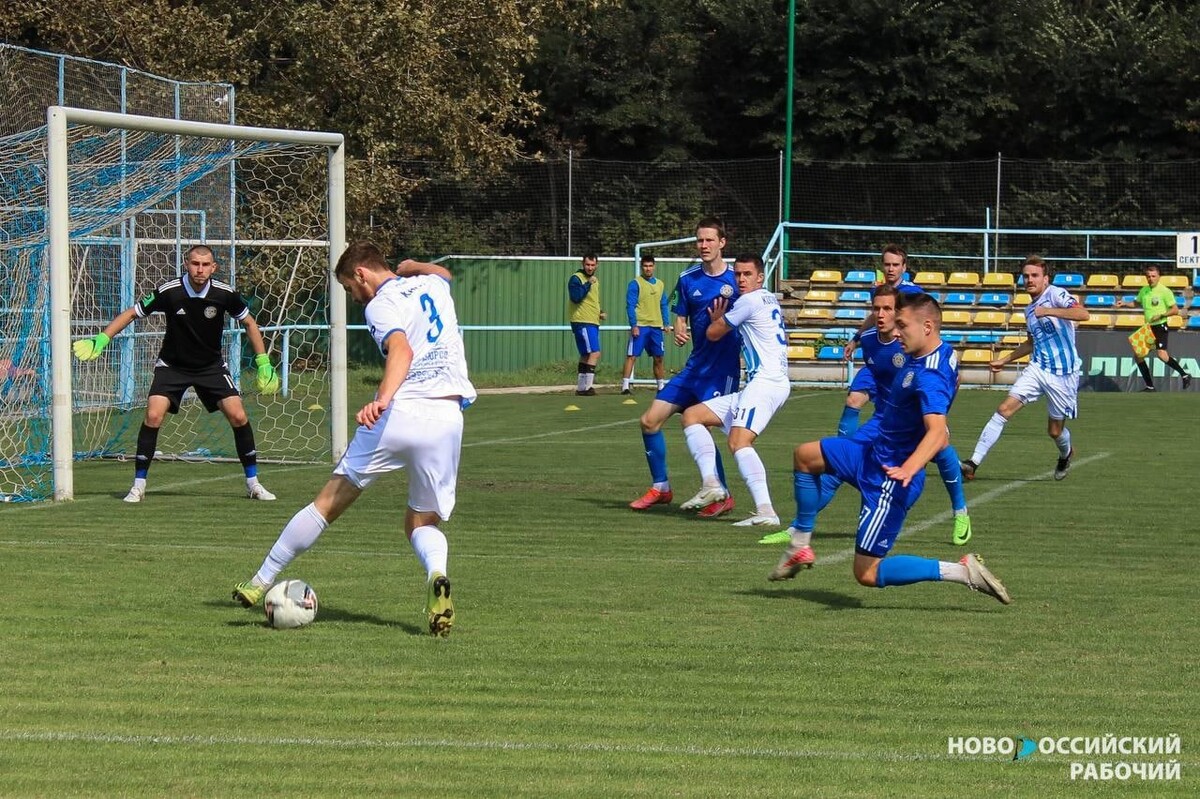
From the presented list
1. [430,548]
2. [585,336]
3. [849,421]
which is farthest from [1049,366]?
[585,336]

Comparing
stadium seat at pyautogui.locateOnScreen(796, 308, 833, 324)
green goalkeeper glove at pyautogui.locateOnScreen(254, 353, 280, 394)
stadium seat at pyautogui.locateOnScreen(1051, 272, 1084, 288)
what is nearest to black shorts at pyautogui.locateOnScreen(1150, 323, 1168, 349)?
stadium seat at pyautogui.locateOnScreen(1051, 272, 1084, 288)

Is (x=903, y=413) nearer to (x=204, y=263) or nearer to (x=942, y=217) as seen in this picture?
(x=204, y=263)

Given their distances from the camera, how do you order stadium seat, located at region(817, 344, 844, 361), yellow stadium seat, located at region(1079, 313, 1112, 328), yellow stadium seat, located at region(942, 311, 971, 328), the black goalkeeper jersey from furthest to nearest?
yellow stadium seat, located at region(942, 311, 971, 328) < yellow stadium seat, located at region(1079, 313, 1112, 328) < stadium seat, located at region(817, 344, 844, 361) < the black goalkeeper jersey

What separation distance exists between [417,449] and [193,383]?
6.04m

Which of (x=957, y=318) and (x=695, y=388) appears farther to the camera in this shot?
(x=957, y=318)

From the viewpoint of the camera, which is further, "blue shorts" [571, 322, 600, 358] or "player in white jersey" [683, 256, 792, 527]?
"blue shorts" [571, 322, 600, 358]

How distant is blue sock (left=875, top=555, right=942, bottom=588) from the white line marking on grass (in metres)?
1.66

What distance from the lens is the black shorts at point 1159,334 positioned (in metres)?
27.2

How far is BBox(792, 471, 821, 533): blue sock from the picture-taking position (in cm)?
882

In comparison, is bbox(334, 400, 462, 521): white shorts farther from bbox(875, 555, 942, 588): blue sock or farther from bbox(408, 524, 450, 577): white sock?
bbox(875, 555, 942, 588): blue sock

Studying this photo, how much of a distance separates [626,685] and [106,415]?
42.4 feet

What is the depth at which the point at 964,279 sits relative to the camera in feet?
101

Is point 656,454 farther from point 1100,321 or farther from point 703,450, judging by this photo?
point 1100,321

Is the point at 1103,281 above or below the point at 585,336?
above
